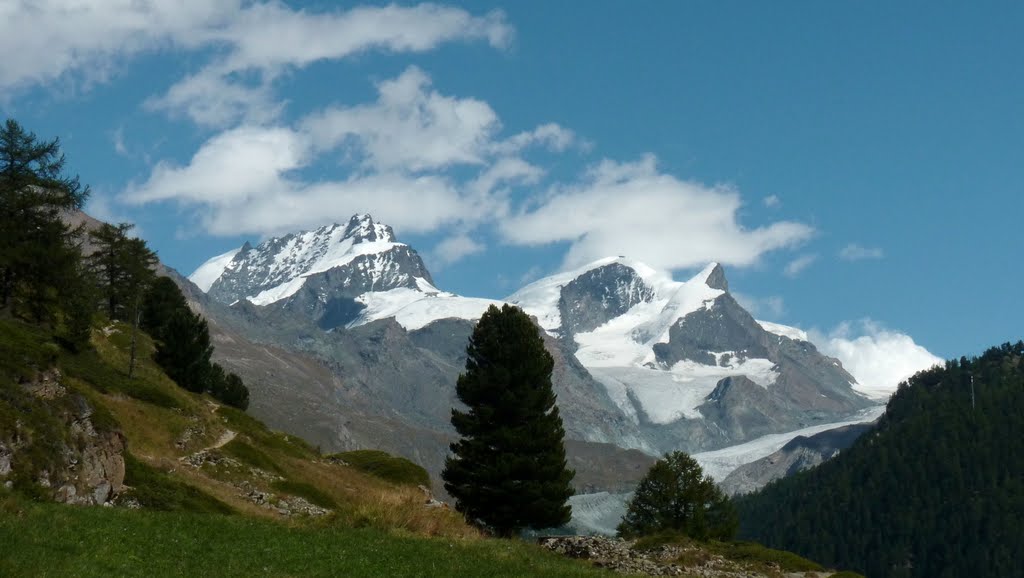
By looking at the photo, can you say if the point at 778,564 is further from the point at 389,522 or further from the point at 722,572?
the point at 389,522

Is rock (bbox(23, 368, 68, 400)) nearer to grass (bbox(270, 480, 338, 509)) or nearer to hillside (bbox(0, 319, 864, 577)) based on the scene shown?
hillside (bbox(0, 319, 864, 577))

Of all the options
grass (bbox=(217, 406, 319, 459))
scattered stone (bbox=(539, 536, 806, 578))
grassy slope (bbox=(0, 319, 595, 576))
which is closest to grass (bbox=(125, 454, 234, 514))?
grassy slope (bbox=(0, 319, 595, 576))

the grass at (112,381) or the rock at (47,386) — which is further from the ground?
the grass at (112,381)

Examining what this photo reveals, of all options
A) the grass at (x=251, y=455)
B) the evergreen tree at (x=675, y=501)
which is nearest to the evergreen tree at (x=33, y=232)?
the grass at (x=251, y=455)

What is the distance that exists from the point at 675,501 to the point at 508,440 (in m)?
37.8

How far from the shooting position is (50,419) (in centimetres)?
3803

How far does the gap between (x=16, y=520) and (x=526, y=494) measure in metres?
36.7

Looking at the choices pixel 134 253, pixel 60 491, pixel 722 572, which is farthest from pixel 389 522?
pixel 134 253

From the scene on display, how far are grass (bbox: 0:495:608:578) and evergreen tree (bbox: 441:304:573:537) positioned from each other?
1044 inches

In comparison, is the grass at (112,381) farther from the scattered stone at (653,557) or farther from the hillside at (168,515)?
the scattered stone at (653,557)

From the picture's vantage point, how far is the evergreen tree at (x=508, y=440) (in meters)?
61.7

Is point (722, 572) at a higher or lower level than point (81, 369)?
lower

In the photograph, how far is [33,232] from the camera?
68.6m

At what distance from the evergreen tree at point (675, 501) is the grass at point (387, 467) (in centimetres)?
1864
